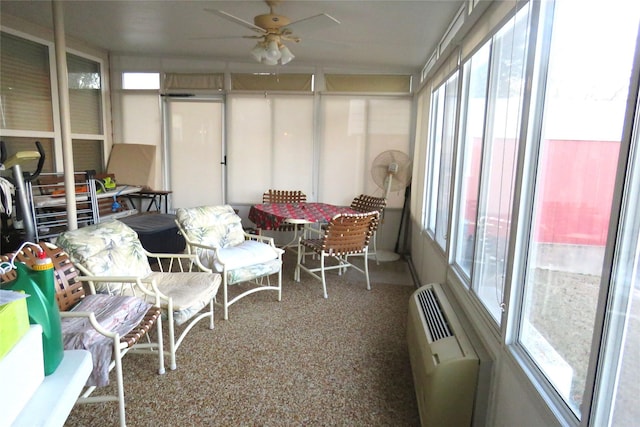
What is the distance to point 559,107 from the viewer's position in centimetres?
144

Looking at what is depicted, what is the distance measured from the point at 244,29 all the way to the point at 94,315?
10.9 ft

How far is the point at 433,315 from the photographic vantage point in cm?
222

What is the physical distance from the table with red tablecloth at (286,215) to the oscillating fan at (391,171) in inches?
34.4

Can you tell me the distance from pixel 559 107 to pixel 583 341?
0.86 m

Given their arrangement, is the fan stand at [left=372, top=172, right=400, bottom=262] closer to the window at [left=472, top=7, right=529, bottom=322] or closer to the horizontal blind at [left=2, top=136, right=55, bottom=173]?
the window at [left=472, top=7, right=529, bottom=322]

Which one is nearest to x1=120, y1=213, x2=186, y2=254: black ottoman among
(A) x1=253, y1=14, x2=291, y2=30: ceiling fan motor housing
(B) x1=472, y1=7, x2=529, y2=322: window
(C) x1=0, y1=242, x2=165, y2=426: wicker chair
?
(C) x1=0, y1=242, x2=165, y2=426: wicker chair

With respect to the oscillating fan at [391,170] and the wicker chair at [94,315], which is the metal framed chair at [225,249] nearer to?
the wicker chair at [94,315]

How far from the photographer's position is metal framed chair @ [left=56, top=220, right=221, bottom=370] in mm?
2307

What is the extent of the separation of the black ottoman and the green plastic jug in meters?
2.77

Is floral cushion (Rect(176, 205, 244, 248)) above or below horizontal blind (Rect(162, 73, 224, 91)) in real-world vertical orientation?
below

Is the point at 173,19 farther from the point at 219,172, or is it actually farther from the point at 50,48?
the point at 219,172

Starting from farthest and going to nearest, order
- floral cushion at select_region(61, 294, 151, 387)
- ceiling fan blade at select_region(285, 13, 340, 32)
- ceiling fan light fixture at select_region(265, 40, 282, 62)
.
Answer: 1. ceiling fan blade at select_region(285, 13, 340, 32)
2. ceiling fan light fixture at select_region(265, 40, 282, 62)
3. floral cushion at select_region(61, 294, 151, 387)

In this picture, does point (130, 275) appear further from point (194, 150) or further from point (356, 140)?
point (356, 140)

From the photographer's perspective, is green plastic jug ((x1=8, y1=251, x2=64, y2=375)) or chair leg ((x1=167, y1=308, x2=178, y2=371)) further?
chair leg ((x1=167, y1=308, x2=178, y2=371))
